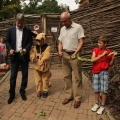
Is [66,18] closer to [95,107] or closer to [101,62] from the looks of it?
[101,62]

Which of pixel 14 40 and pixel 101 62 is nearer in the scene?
A: pixel 101 62

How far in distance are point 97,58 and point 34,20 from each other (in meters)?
5.34

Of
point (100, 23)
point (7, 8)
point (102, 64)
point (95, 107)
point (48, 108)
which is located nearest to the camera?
point (102, 64)

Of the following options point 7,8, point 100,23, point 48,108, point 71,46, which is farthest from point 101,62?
point 7,8

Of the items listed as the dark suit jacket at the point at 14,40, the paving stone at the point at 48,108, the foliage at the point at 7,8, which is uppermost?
the foliage at the point at 7,8

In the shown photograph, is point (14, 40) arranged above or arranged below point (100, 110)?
above

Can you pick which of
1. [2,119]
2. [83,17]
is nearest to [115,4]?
[83,17]

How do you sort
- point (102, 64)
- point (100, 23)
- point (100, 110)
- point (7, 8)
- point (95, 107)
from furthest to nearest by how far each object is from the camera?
1. point (7, 8)
2. point (100, 23)
3. point (95, 107)
4. point (100, 110)
5. point (102, 64)

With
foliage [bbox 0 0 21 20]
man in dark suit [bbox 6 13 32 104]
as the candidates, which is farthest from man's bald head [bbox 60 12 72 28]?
foliage [bbox 0 0 21 20]

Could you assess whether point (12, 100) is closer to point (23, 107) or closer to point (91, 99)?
point (23, 107)

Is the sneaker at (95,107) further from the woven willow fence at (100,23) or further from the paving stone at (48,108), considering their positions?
the woven willow fence at (100,23)

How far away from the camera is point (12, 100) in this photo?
4.44 m

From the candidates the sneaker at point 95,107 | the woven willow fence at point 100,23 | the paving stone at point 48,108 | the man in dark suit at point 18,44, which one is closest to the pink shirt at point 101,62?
the sneaker at point 95,107

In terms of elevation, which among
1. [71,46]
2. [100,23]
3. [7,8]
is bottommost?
[71,46]
